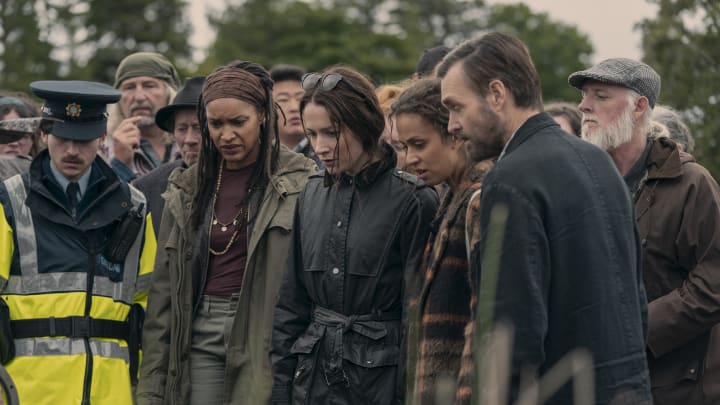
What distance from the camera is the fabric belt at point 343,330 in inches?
201

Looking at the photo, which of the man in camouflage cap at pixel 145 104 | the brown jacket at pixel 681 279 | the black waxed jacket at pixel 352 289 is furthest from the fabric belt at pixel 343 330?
the man in camouflage cap at pixel 145 104

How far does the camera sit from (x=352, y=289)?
5.19m

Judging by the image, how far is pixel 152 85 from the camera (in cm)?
833

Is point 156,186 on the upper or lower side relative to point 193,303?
upper

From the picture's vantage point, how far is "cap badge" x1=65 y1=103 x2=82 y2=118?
5.80 m

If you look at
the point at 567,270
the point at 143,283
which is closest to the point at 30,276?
the point at 143,283

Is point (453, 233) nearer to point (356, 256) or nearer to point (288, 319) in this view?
point (356, 256)

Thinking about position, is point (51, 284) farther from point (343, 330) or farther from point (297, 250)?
point (343, 330)

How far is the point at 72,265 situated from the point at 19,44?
3396 cm

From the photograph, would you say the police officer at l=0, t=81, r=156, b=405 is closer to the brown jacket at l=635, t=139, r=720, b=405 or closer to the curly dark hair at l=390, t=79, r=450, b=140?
the curly dark hair at l=390, t=79, r=450, b=140

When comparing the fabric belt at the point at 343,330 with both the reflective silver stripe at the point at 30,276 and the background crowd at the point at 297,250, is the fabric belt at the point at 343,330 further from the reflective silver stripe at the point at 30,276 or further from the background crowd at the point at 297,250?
the reflective silver stripe at the point at 30,276

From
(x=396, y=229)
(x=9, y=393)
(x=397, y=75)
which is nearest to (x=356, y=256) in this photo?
(x=396, y=229)

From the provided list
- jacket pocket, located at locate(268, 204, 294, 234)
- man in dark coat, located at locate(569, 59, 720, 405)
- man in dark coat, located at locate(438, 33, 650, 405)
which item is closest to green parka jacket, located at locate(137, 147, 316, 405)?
jacket pocket, located at locate(268, 204, 294, 234)

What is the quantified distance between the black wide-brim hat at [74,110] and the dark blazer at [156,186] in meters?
0.83
